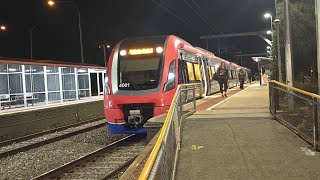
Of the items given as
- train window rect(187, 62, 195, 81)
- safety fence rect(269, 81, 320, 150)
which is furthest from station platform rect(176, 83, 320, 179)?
train window rect(187, 62, 195, 81)

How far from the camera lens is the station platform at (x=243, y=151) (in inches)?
241

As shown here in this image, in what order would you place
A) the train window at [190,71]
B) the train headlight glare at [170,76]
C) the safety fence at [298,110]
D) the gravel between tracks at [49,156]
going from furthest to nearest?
1. the train window at [190,71]
2. the train headlight glare at [170,76]
3. the gravel between tracks at [49,156]
4. the safety fence at [298,110]

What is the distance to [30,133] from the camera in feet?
55.8

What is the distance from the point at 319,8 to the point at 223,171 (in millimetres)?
4295

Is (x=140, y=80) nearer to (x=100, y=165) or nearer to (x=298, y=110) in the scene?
(x=100, y=165)

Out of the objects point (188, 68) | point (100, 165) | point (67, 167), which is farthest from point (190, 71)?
point (67, 167)

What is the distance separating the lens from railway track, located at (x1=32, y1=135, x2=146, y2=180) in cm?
863

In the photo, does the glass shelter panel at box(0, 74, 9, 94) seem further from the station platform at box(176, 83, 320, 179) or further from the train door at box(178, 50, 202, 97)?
the station platform at box(176, 83, 320, 179)

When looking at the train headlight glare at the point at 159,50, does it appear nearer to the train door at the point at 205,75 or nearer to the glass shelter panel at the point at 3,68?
the train door at the point at 205,75

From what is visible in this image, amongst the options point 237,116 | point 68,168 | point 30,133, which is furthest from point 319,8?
point 30,133

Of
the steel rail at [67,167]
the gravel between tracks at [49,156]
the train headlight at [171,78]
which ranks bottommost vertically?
the gravel between tracks at [49,156]

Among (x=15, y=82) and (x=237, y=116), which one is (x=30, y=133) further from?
(x=237, y=116)

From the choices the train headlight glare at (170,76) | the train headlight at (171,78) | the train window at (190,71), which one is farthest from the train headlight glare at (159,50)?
the train window at (190,71)

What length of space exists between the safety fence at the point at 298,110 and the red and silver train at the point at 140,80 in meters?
3.24
